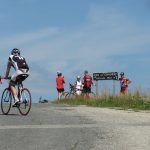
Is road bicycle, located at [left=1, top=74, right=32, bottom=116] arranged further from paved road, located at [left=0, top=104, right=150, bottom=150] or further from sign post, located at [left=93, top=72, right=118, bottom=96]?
sign post, located at [left=93, top=72, right=118, bottom=96]

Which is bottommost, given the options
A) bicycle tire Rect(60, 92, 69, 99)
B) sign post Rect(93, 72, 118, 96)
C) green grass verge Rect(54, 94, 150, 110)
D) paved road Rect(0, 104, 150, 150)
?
paved road Rect(0, 104, 150, 150)

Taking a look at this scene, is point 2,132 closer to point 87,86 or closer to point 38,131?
point 38,131

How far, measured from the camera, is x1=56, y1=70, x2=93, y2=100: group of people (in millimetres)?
33438

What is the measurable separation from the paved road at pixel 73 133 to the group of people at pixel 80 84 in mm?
15624

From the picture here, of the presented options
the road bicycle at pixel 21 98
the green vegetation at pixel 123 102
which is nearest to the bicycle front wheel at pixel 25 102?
the road bicycle at pixel 21 98

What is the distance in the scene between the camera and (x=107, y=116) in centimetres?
1786

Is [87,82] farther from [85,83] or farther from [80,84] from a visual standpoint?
[80,84]

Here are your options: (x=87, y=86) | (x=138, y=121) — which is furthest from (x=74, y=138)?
(x=87, y=86)

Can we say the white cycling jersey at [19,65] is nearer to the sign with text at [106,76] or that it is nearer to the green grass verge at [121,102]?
the green grass verge at [121,102]

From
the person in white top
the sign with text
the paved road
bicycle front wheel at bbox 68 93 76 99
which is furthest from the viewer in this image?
the person in white top

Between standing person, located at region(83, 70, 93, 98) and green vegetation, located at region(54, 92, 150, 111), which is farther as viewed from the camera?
standing person, located at region(83, 70, 93, 98)

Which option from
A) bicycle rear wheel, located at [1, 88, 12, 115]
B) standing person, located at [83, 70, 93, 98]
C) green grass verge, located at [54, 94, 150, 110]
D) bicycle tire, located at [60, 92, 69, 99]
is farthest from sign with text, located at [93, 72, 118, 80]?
bicycle rear wheel, located at [1, 88, 12, 115]

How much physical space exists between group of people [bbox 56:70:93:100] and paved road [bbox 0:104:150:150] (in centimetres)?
1562

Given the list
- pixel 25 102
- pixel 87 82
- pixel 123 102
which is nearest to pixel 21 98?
pixel 25 102
